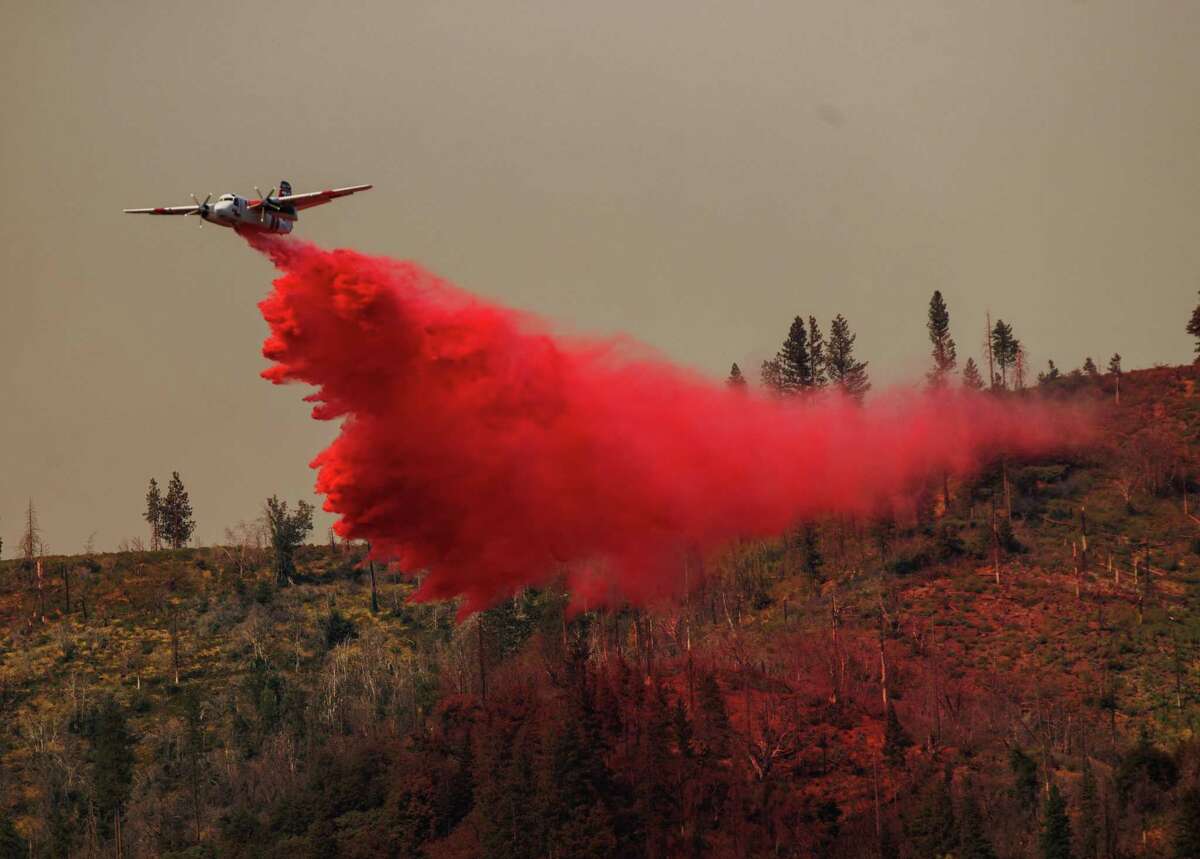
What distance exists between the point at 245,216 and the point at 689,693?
5063 cm

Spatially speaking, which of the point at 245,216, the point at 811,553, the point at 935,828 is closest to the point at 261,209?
the point at 245,216

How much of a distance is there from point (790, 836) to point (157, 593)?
78.8m

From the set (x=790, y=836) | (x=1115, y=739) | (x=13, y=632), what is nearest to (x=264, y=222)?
(x=790, y=836)

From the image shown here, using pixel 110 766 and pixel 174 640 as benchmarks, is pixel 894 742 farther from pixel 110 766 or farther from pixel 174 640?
pixel 174 640

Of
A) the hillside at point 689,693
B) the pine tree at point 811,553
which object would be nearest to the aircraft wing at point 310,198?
the hillside at point 689,693

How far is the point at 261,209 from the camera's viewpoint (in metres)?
67.6

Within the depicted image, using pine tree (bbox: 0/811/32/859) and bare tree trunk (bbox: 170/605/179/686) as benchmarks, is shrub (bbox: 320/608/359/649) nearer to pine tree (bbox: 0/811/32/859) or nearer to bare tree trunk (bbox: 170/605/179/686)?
bare tree trunk (bbox: 170/605/179/686)

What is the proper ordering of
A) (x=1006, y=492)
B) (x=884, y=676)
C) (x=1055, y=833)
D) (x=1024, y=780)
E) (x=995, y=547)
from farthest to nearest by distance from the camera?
(x=1006, y=492), (x=995, y=547), (x=884, y=676), (x=1024, y=780), (x=1055, y=833)

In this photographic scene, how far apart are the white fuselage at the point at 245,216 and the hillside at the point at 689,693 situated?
122 feet

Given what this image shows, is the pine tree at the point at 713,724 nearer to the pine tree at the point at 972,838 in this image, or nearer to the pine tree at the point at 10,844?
the pine tree at the point at 972,838

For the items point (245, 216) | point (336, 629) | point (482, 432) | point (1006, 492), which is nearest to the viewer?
point (245, 216)

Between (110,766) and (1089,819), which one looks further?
(110,766)

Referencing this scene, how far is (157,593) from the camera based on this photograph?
500 feet

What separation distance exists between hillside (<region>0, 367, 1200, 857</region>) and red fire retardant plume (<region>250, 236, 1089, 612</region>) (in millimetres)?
13670
